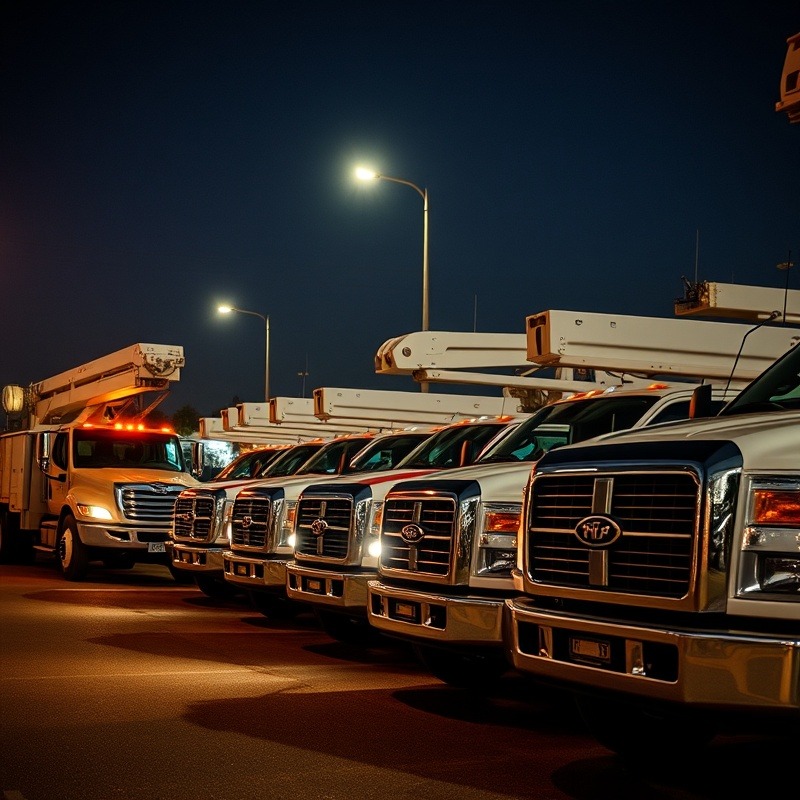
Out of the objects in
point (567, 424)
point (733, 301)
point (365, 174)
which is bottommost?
point (567, 424)

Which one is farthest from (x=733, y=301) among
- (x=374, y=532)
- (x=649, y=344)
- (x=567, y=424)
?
(x=374, y=532)

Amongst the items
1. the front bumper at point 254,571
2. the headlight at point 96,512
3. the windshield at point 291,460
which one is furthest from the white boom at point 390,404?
the front bumper at point 254,571

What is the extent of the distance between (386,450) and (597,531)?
9.33 m

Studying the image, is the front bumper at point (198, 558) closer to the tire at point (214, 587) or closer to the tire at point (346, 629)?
the tire at point (214, 587)

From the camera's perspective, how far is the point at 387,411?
22.8 metres

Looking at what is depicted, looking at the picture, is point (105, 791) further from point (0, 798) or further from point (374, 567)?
point (374, 567)

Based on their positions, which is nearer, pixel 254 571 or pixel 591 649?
pixel 591 649

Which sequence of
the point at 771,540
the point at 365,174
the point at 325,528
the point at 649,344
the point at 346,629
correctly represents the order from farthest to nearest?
the point at 365,174, the point at 649,344, the point at 346,629, the point at 325,528, the point at 771,540

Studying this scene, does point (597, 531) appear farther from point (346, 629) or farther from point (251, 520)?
point (251, 520)

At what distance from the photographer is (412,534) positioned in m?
8.27

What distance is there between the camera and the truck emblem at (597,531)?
5609mm

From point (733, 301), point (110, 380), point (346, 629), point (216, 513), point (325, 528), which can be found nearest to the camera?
point (325, 528)

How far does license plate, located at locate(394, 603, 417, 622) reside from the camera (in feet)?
26.3

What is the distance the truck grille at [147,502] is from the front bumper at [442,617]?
38.9 feet
